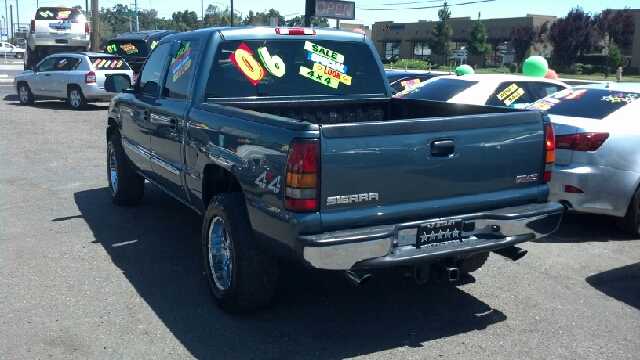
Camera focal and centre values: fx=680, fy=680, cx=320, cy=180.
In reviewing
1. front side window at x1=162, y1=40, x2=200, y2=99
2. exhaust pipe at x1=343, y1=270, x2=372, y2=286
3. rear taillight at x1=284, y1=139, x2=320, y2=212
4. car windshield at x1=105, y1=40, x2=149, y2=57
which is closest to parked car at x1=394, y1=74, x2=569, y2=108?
front side window at x1=162, y1=40, x2=200, y2=99

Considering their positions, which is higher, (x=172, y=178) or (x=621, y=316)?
(x=172, y=178)

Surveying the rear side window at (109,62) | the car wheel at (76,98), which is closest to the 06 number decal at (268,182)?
the rear side window at (109,62)

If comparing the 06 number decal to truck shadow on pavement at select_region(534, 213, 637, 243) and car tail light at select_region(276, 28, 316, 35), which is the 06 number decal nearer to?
car tail light at select_region(276, 28, 316, 35)

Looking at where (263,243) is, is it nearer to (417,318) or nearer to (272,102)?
(417,318)

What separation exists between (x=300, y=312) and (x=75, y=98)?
16.5m

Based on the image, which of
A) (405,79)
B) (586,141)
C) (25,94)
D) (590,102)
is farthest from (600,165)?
(25,94)

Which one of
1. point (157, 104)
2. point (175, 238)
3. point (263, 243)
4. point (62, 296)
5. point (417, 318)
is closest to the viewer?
point (263, 243)

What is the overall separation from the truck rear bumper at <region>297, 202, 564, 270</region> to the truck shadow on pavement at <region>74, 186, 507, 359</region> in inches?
25.5

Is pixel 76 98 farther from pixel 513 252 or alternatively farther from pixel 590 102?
pixel 513 252

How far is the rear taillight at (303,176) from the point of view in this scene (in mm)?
3857

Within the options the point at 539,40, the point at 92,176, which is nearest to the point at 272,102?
the point at 92,176

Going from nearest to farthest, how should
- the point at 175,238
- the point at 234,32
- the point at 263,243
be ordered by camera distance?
1. the point at 263,243
2. the point at 234,32
3. the point at 175,238

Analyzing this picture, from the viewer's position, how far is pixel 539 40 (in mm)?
56969

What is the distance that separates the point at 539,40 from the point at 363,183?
188 feet
